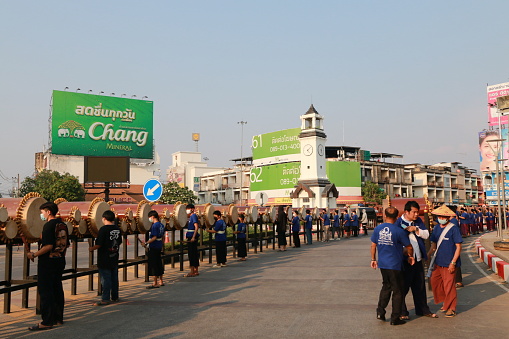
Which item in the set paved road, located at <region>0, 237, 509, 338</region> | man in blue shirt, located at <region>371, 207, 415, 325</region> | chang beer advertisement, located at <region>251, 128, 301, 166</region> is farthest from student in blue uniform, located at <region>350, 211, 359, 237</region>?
chang beer advertisement, located at <region>251, 128, 301, 166</region>

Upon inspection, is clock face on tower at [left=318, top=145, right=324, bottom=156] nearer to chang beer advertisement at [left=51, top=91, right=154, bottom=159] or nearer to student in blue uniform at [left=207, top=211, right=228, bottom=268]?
chang beer advertisement at [left=51, top=91, right=154, bottom=159]

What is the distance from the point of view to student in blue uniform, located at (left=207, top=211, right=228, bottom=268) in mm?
14445

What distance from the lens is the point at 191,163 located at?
370 ft

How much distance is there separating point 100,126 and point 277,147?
3078 centimetres

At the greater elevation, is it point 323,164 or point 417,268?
point 323,164

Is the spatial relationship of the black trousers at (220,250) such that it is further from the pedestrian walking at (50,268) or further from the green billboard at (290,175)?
the green billboard at (290,175)

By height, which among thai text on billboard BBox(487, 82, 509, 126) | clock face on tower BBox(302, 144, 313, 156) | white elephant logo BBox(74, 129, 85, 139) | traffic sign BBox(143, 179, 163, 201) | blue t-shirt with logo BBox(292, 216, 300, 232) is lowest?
blue t-shirt with logo BBox(292, 216, 300, 232)

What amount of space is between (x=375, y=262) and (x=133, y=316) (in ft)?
13.4

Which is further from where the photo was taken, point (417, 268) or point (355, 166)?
point (355, 166)

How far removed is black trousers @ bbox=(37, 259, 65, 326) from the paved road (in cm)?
23

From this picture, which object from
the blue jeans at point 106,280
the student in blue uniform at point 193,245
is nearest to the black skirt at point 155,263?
the blue jeans at point 106,280

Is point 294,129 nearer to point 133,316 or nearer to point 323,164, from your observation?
point 323,164

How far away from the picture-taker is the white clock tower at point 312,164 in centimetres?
5947

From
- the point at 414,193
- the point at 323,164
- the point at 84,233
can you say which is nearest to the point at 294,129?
the point at 323,164
